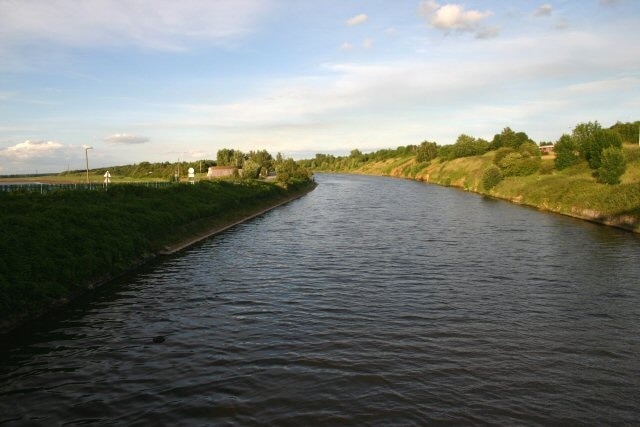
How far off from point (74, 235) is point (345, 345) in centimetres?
2175

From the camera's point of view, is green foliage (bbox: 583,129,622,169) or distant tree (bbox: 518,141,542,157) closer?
green foliage (bbox: 583,129,622,169)

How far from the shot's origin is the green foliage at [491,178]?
104 m

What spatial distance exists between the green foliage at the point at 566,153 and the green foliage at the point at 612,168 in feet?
73.1

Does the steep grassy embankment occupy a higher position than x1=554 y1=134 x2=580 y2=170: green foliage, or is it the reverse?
x1=554 y1=134 x2=580 y2=170: green foliage

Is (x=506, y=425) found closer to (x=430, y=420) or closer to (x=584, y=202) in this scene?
(x=430, y=420)

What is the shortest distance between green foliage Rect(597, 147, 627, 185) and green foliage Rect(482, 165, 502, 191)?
1406 inches

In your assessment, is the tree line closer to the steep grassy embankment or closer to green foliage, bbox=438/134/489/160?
the steep grassy embankment

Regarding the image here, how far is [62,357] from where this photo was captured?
63.2 feet

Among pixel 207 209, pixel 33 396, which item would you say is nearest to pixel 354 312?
pixel 33 396

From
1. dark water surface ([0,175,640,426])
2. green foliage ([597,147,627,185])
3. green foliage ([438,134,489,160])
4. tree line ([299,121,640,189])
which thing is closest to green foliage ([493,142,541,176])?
tree line ([299,121,640,189])

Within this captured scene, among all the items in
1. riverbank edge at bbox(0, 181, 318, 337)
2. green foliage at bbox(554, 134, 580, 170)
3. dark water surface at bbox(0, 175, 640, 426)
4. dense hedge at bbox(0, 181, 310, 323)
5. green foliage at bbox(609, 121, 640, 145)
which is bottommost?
dark water surface at bbox(0, 175, 640, 426)

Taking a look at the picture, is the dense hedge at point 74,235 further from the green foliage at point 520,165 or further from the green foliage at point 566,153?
the green foliage at point 520,165

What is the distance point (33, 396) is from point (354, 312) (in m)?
14.3

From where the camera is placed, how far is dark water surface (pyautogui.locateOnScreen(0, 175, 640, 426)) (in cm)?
1475
